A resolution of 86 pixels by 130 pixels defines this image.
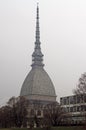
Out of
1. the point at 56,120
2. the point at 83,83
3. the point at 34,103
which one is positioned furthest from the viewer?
the point at 34,103

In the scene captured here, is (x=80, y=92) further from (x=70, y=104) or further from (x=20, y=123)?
(x=70, y=104)

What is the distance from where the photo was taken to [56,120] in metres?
110

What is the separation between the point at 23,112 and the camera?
111750 mm

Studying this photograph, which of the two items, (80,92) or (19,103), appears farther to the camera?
(19,103)

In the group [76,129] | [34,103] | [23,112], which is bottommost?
[76,129]

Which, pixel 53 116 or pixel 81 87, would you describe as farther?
pixel 53 116

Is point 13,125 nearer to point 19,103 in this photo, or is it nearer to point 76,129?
point 19,103

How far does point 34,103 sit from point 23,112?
8359 cm

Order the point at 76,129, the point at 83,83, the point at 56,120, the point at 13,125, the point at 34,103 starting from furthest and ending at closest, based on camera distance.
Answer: the point at 34,103 < the point at 13,125 < the point at 56,120 < the point at 83,83 < the point at 76,129

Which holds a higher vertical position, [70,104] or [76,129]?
[70,104]

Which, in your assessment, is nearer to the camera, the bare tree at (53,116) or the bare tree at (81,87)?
the bare tree at (81,87)

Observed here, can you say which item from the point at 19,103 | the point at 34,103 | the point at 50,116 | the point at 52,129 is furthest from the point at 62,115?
the point at 34,103

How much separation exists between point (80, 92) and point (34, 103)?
117 m

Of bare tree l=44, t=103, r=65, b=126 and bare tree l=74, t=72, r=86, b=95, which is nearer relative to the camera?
bare tree l=74, t=72, r=86, b=95
